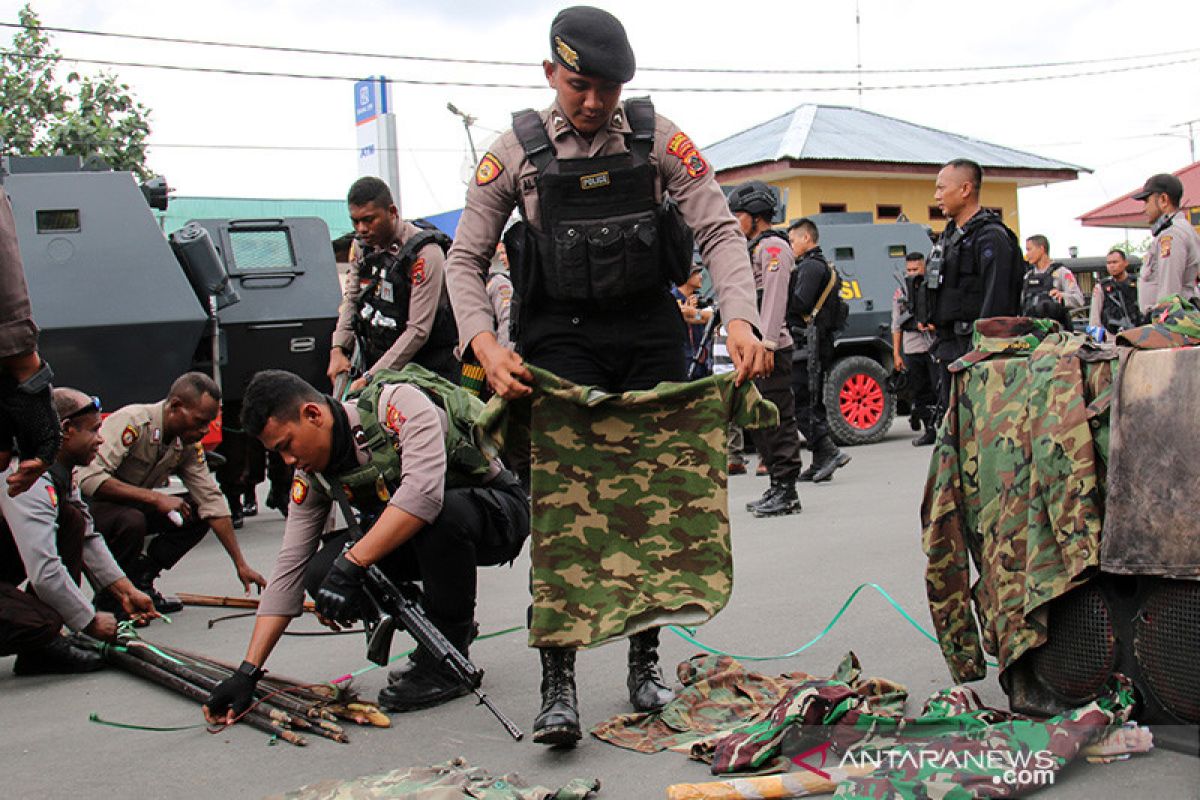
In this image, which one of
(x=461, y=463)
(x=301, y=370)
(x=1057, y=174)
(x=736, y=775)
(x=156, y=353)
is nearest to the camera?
(x=736, y=775)

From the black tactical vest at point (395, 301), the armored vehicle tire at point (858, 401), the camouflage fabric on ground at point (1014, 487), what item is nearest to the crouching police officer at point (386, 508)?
the camouflage fabric on ground at point (1014, 487)

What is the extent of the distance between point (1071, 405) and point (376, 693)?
2501 mm

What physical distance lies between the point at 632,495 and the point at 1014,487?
1044 millimetres

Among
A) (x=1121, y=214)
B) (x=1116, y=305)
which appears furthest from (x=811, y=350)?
(x=1121, y=214)

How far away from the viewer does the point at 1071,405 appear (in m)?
3.10

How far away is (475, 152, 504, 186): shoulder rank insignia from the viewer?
362cm

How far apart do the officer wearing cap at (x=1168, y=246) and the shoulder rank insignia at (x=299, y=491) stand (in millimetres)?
6089

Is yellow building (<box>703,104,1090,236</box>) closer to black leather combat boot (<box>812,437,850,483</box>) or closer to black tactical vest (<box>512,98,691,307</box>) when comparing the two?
black leather combat boot (<box>812,437,850,483</box>)

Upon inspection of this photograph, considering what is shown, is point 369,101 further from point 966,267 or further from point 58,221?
point 966,267

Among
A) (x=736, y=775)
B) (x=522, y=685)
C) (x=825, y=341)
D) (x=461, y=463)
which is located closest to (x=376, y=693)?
(x=522, y=685)

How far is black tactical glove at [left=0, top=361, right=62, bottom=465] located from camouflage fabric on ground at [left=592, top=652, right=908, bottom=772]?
5.72ft

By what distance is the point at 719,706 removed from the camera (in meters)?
3.59

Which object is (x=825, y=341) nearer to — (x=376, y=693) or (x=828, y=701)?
(x=376, y=693)

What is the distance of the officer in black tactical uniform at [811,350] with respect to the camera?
901 centimetres
